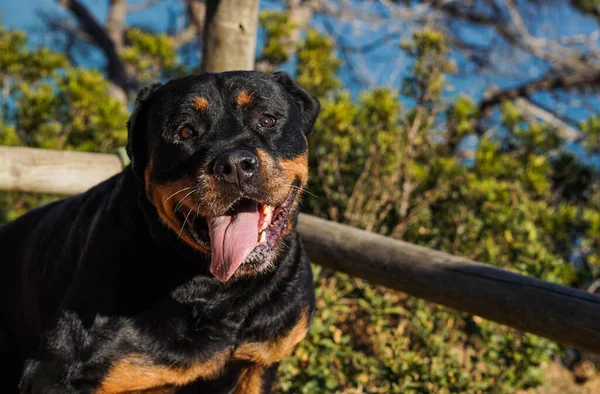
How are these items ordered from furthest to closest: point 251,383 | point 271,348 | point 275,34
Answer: point 275,34 < point 251,383 < point 271,348

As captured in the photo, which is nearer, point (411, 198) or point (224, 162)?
point (224, 162)

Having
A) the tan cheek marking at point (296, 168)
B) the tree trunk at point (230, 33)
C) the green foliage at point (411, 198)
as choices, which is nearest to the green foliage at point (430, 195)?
the green foliage at point (411, 198)

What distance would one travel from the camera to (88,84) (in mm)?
6695

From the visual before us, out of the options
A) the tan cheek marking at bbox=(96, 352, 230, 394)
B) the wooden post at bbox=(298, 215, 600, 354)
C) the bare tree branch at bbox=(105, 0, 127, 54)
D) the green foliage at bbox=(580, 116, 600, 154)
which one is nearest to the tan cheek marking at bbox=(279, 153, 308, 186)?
the tan cheek marking at bbox=(96, 352, 230, 394)

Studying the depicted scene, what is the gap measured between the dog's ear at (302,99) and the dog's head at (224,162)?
95 millimetres

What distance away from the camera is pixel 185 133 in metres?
2.96

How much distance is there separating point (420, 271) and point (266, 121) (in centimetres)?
118

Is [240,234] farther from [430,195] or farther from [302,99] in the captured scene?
[430,195]

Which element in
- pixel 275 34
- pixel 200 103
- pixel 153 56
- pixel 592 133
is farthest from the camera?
pixel 153 56

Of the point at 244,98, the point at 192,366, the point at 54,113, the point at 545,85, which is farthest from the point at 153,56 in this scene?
the point at 192,366

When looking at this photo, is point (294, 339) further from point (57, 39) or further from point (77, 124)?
point (57, 39)

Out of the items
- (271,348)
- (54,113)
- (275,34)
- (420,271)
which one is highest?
(271,348)

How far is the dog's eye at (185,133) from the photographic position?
2.95 metres

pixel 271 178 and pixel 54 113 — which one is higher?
pixel 271 178
